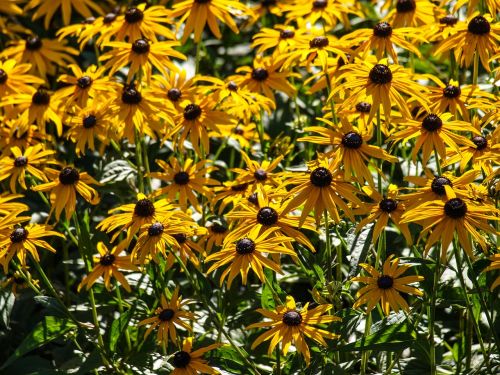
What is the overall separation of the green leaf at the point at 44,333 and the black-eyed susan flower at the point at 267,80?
4.16 feet

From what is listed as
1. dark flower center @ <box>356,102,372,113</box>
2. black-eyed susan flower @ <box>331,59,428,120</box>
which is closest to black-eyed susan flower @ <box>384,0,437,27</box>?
dark flower center @ <box>356,102,372,113</box>

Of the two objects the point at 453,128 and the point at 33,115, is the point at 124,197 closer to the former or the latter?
the point at 33,115

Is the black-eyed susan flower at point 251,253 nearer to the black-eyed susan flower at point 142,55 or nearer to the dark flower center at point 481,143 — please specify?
the dark flower center at point 481,143

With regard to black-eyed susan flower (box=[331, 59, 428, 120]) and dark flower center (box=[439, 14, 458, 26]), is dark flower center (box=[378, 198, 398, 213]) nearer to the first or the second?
black-eyed susan flower (box=[331, 59, 428, 120])

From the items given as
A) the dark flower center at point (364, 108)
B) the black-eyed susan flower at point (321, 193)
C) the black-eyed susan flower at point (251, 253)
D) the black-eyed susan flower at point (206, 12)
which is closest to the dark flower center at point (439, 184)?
the black-eyed susan flower at point (321, 193)

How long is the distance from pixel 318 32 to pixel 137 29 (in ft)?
2.65

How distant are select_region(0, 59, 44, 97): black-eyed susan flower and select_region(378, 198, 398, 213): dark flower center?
1.79 metres

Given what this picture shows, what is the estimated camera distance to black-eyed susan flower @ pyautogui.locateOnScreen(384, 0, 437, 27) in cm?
352

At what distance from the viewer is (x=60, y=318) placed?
2.98 meters

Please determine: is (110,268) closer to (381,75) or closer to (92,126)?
(92,126)

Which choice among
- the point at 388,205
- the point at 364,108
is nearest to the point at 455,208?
the point at 388,205

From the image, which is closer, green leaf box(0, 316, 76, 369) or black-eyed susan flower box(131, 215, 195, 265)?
black-eyed susan flower box(131, 215, 195, 265)

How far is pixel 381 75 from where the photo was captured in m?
2.70

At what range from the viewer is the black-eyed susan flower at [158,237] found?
2650 millimetres
